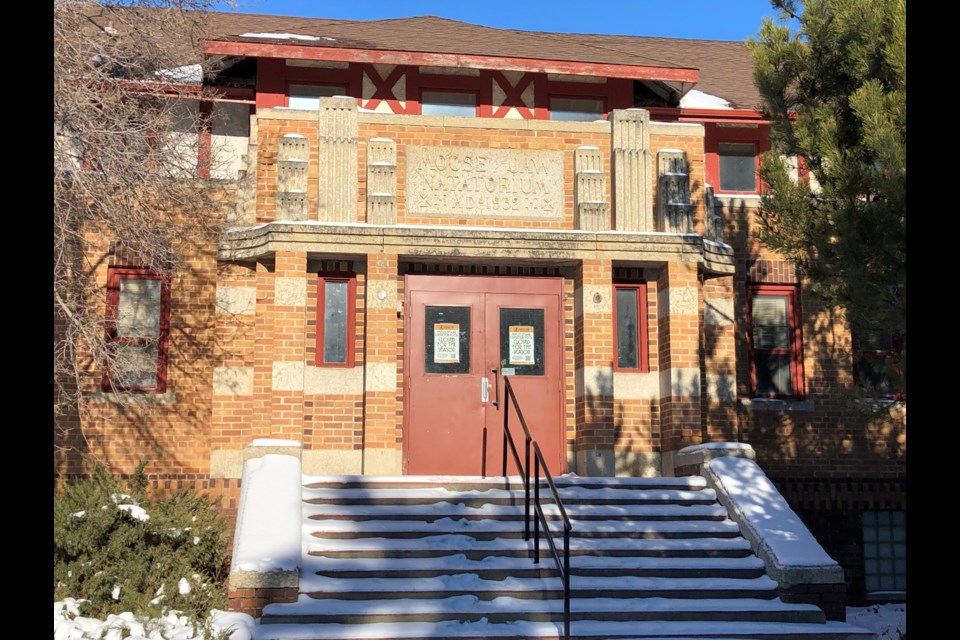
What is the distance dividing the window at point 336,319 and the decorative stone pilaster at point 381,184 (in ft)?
2.93

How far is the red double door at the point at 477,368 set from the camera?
13.2 m

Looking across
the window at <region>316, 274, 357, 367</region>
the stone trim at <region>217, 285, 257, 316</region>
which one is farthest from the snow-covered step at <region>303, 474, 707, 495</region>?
the stone trim at <region>217, 285, 257, 316</region>

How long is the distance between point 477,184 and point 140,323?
4880 mm

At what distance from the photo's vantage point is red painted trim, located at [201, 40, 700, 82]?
1458cm

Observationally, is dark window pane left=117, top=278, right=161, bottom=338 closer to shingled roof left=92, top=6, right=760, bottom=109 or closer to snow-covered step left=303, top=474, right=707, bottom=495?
shingled roof left=92, top=6, right=760, bottom=109

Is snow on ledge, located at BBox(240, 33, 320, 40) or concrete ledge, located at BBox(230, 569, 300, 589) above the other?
snow on ledge, located at BBox(240, 33, 320, 40)

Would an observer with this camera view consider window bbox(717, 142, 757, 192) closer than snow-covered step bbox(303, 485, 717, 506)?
No

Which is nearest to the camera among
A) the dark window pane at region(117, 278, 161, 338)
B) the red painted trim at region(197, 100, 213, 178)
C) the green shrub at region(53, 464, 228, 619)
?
the green shrub at region(53, 464, 228, 619)

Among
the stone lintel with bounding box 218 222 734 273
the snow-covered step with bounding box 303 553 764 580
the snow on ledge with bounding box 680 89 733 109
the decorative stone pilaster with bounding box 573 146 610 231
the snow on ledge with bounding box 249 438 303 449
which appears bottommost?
the snow-covered step with bounding box 303 553 764 580

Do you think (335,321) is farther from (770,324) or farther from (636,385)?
(770,324)

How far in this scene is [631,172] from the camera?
1373 centimetres

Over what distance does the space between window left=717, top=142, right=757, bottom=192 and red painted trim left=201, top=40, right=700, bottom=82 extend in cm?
161

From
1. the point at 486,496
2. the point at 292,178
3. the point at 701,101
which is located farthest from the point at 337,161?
the point at 701,101

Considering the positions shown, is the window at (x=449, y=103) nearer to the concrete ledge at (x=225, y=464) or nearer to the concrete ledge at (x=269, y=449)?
the concrete ledge at (x=225, y=464)
